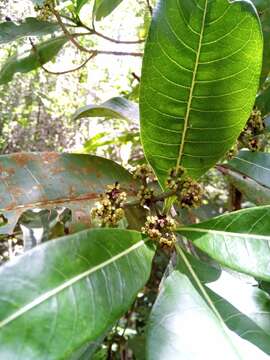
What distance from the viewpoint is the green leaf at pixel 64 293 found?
0.56 meters

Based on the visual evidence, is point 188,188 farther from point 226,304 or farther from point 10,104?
point 10,104

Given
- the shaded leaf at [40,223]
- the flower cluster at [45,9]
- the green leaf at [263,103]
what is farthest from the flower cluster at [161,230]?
the flower cluster at [45,9]

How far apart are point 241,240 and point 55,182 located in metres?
0.41

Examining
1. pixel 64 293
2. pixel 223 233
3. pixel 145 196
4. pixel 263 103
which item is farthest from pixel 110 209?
pixel 263 103

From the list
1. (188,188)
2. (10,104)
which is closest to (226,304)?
(188,188)

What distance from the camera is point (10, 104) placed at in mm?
2693

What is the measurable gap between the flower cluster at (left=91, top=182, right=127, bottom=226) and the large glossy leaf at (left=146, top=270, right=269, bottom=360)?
168mm

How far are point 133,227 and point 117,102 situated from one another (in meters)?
0.39

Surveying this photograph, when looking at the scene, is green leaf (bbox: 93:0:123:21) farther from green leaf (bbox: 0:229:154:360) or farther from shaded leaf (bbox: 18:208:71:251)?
green leaf (bbox: 0:229:154:360)

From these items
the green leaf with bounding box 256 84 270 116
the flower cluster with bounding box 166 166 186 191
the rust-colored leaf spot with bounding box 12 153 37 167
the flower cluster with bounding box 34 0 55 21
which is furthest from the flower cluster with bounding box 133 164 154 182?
the flower cluster with bounding box 34 0 55 21

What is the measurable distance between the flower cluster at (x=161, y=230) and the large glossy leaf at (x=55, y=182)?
18 cm

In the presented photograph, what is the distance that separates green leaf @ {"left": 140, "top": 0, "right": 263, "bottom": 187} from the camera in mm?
772

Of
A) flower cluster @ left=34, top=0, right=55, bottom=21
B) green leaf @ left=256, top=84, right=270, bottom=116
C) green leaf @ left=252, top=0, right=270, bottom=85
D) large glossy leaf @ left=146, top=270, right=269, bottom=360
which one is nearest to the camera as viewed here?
large glossy leaf @ left=146, top=270, right=269, bottom=360

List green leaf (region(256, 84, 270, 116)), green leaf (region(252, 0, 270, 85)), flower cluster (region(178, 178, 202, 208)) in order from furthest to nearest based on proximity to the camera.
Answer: green leaf (region(256, 84, 270, 116)) → green leaf (region(252, 0, 270, 85)) → flower cluster (region(178, 178, 202, 208))
